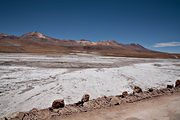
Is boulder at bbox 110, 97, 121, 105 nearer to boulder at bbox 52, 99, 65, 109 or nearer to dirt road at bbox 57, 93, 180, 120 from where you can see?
dirt road at bbox 57, 93, 180, 120

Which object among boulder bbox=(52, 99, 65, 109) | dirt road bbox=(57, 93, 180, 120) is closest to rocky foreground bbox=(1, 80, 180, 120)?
boulder bbox=(52, 99, 65, 109)

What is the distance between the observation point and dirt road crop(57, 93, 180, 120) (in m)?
7.07

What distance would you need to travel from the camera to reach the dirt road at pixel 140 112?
707 centimetres

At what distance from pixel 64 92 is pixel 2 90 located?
5212 mm

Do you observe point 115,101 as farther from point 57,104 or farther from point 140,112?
point 57,104

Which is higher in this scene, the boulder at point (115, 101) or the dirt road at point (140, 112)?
the boulder at point (115, 101)

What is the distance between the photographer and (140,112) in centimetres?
761

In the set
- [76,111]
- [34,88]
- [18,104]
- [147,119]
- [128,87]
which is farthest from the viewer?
[128,87]

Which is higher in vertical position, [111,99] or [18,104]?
[111,99]

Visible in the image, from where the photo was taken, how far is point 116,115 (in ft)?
24.1

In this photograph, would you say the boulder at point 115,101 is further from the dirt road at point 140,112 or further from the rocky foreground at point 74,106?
the dirt road at point 140,112

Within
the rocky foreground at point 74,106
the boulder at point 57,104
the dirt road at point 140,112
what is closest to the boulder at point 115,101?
the rocky foreground at point 74,106

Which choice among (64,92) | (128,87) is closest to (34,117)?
(64,92)

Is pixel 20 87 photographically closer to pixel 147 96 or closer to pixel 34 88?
pixel 34 88
